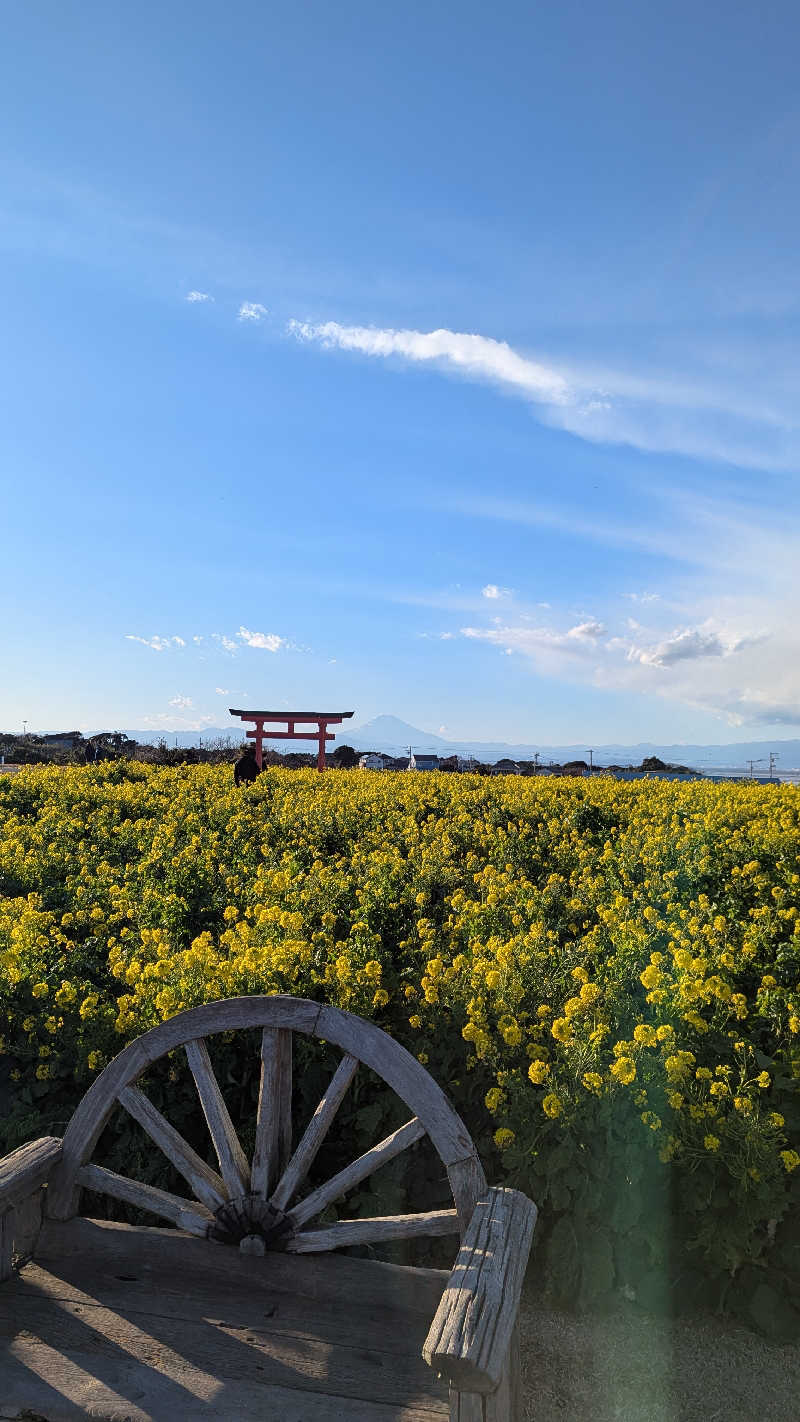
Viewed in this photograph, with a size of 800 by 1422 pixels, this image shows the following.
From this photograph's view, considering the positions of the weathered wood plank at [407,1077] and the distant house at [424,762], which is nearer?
the weathered wood plank at [407,1077]

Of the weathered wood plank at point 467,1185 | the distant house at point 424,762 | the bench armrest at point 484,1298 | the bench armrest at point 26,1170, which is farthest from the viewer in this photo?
the distant house at point 424,762

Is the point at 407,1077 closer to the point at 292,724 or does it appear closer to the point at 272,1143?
the point at 272,1143

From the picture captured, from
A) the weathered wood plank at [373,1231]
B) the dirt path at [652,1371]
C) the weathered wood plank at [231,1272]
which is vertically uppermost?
the weathered wood plank at [373,1231]

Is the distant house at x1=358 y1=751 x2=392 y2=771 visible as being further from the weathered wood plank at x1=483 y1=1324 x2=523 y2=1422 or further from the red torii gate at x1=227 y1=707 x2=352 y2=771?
the weathered wood plank at x1=483 y1=1324 x2=523 y2=1422

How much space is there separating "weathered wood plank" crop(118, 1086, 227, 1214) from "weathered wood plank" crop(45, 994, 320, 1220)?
0.17 feet

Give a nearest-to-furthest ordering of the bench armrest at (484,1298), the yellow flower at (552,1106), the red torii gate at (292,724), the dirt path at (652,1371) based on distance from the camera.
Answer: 1. the bench armrest at (484,1298)
2. the dirt path at (652,1371)
3. the yellow flower at (552,1106)
4. the red torii gate at (292,724)

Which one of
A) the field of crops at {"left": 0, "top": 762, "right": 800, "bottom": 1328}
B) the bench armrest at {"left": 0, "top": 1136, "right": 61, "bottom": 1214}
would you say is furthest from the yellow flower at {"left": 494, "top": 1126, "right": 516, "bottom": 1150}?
the bench armrest at {"left": 0, "top": 1136, "right": 61, "bottom": 1214}

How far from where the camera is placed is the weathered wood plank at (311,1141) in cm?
254

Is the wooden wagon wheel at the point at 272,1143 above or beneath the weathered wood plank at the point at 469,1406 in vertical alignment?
above

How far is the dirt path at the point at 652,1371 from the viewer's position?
2.74 meters

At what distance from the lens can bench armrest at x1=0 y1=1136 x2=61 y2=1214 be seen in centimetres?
246

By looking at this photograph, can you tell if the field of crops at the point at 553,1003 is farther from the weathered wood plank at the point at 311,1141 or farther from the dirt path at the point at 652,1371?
the weathered wood plank at the point at 311,1141

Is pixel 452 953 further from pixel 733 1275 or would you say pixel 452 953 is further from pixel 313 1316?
pixel 313 1316

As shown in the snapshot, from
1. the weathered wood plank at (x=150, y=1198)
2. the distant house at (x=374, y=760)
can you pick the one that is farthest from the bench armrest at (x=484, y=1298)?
the distant house at (x=374, y=760)
